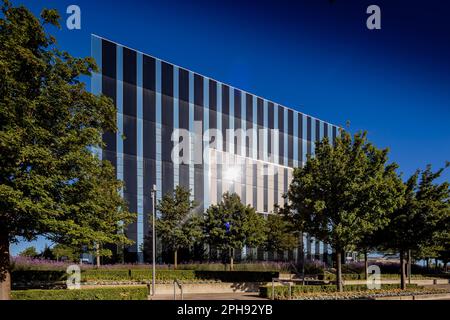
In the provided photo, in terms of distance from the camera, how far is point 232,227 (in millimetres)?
36281

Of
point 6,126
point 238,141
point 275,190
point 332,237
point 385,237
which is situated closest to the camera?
point 6,126

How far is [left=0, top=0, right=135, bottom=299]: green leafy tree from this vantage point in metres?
14.3

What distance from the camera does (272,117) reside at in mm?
60969

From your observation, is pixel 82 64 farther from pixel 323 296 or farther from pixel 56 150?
pixel 323 296

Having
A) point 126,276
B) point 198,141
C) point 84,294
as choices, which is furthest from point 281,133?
point 84,294

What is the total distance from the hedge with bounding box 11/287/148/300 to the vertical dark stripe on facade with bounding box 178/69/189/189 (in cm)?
2845

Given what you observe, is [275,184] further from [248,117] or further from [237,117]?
[237,117]

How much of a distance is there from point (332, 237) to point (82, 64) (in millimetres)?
14885

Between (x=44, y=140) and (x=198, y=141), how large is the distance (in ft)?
112

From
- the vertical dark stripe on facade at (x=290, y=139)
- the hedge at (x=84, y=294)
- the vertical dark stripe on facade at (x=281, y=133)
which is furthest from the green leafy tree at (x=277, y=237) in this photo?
the hedge at (x=84, y=294)

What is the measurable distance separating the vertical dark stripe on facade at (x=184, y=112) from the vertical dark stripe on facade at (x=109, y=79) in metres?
8.39

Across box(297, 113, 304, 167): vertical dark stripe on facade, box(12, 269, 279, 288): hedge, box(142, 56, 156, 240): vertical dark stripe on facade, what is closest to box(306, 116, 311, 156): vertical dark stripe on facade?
box(297, 113, 304, 167): vertical dark stripe on facade

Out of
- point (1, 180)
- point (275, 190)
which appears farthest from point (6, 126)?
point (275, 190)

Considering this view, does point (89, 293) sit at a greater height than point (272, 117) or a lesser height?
lesser
